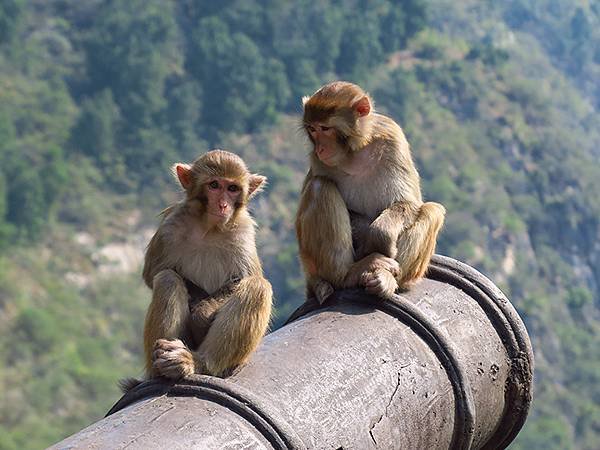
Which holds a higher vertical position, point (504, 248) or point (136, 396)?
point (136, 396)

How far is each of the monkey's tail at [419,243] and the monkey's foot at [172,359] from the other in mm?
1468

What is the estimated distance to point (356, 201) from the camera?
7121mm

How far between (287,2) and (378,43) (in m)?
8.07

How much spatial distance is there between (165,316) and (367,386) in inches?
31.4

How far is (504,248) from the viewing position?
83500mm

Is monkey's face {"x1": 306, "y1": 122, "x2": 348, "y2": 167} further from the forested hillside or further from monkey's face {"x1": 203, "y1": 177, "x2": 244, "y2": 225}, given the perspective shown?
the forested hillside

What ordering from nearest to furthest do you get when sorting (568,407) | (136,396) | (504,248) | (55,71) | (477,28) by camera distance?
(136,396) → (568,407) → (504,248) → (55,71) → (477,28)

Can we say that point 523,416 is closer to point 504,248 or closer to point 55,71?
point 504,248

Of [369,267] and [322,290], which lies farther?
[369,267]

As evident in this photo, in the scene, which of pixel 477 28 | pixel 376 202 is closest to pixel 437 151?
pixel 477 28

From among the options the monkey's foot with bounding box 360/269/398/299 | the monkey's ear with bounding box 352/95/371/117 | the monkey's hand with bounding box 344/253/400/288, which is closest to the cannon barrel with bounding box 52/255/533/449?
the monkey's foot with bounding box 360/269/398/299

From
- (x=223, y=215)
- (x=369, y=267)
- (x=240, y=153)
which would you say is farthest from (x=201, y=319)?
(x=240, y=153)

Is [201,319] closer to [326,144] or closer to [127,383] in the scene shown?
[127,383]

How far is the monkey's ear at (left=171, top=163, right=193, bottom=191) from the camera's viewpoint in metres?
5.81
